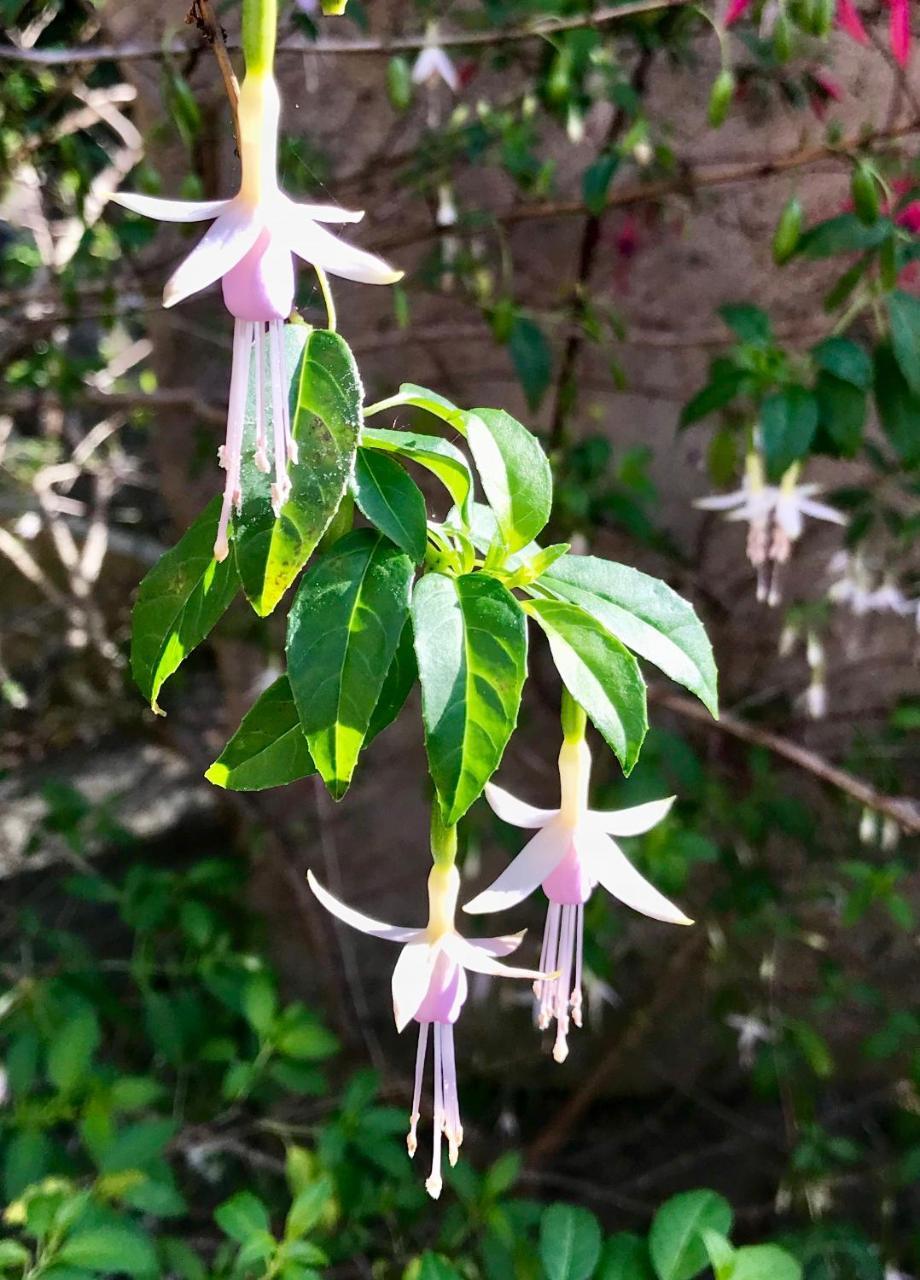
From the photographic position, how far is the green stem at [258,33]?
0.30 meters

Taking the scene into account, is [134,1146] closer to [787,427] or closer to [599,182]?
[787,427]

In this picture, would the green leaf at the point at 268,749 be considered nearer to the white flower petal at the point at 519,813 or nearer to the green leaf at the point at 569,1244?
the white flower petal at the point at 519,813

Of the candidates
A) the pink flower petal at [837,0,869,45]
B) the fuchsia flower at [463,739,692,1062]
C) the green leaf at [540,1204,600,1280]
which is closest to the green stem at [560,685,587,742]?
the fuchsia flower at [463,739,692,1062]

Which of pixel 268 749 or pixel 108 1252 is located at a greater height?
pixel 268 749

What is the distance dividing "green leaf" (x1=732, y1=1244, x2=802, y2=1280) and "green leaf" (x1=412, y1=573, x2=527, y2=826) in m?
0.48

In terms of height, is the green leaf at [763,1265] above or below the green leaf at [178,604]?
below

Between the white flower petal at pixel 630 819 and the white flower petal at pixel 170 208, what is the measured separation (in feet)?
0.94

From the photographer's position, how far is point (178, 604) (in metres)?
0.36

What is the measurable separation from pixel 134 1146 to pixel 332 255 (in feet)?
2.38

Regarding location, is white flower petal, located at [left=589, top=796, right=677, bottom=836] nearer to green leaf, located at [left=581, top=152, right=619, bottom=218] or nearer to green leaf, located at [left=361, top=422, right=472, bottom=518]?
green leaf, located at [left=361, top=422, right=472, bottom=518]

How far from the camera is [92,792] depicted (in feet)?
5.67

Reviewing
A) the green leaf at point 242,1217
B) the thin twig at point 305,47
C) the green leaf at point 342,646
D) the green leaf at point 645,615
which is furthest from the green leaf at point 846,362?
the green leaf at point 242,1217

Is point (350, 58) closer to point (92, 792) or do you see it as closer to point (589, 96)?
point (589, 96)

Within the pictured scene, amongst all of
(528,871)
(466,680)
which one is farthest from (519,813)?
(466,680)
